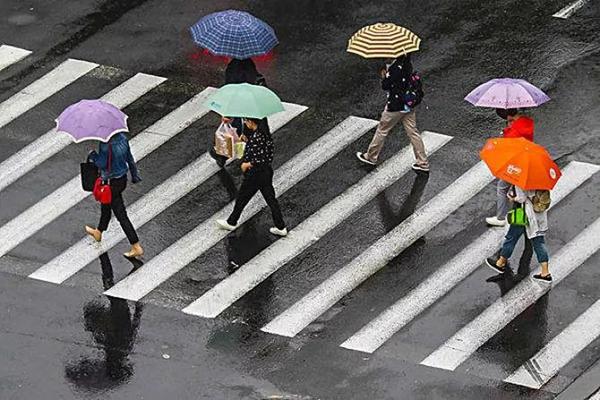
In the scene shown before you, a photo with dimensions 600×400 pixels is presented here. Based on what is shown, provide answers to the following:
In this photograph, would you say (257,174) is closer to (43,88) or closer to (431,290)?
(431,290)

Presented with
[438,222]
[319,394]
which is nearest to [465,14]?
[438,222]

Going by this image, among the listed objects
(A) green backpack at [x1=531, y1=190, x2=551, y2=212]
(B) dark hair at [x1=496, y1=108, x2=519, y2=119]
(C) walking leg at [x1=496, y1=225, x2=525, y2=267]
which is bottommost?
(C) walking leg at [x1=496, y1=225, x2=525, y2=267]

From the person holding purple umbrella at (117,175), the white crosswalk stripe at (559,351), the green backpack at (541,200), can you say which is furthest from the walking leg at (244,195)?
the white crosswalk stripe at (559,351)

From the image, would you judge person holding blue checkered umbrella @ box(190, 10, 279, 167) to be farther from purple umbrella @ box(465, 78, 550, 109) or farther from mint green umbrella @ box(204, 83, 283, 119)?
purple umbrella @ box(465, 78, 550, 109)

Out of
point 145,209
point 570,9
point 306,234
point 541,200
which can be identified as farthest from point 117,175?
point 570,9

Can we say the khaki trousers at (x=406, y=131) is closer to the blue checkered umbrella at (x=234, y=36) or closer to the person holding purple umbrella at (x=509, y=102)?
the person holding purple umbrella at (x=509, y=102)

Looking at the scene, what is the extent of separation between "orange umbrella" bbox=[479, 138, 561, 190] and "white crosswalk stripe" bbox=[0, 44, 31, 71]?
8.34m

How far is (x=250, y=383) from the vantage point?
15.7 meters

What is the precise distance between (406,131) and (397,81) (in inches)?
32.8

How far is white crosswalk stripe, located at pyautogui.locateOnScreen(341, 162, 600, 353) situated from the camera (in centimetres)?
1633

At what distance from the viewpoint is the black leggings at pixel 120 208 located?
17344 millimetres

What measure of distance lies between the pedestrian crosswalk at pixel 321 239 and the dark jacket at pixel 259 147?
43.5 inches

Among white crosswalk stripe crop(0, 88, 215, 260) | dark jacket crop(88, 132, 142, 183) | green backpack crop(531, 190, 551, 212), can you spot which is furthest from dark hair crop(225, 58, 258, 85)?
green backpack crop(531, 190, 551, 212)

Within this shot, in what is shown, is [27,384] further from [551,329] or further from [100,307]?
[551,329]
